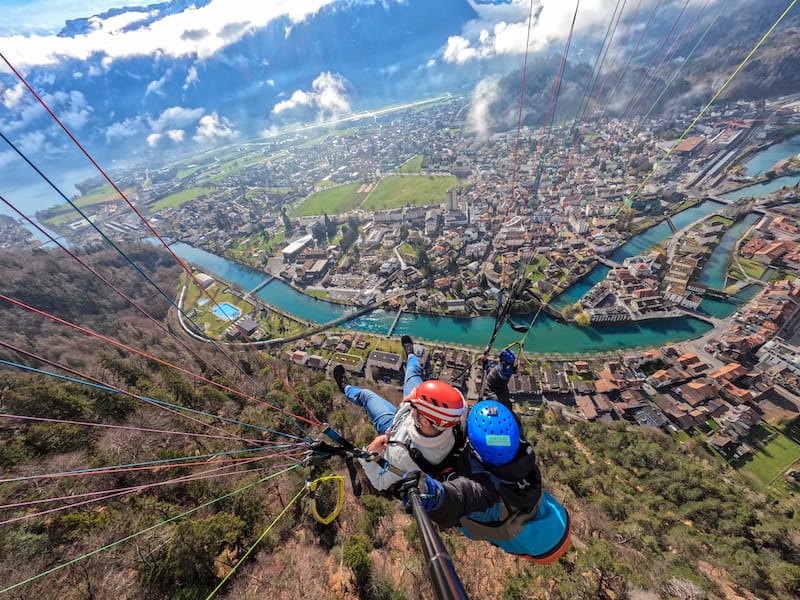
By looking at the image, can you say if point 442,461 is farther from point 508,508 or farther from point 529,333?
point 529,333

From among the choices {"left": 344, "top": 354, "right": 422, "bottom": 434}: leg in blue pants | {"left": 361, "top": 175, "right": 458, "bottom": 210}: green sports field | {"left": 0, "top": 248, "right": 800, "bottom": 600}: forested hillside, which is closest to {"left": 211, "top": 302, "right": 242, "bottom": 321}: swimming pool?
{"left": 0, "top": 248, "right": 800, "bottom": 600}: forested hillside

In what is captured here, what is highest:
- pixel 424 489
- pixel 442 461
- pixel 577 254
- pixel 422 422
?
pixel 424 489

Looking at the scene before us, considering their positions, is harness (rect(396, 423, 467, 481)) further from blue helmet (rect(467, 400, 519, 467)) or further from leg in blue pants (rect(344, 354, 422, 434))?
leg in blue pants (rect(344, 354, 422, 434))

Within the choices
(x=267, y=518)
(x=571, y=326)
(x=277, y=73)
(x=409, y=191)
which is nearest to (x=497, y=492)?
(x=267, y=518)

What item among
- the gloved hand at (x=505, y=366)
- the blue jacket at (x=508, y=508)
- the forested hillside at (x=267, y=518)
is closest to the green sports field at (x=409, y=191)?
the forested hillside at (x=267, y=518)

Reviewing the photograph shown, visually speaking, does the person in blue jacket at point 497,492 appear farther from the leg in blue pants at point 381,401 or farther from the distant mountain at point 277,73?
the distant mountain at point 277,73

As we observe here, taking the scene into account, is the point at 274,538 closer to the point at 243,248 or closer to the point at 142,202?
the point at 243,248

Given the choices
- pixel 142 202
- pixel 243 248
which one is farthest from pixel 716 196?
pixel 142 202
